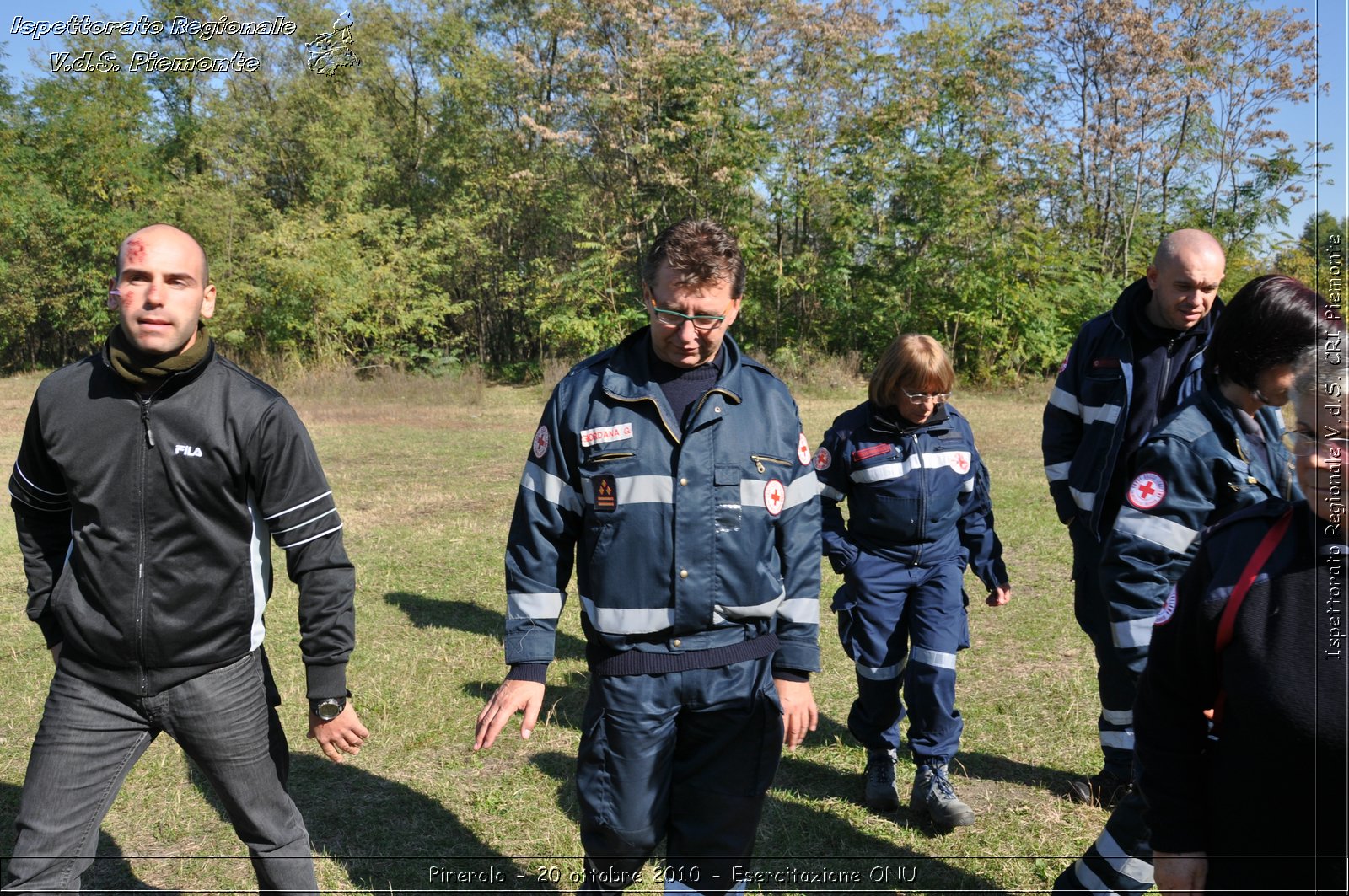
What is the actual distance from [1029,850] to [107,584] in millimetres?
3339

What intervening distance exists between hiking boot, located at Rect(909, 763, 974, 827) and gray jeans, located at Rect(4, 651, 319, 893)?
2346 millimetres

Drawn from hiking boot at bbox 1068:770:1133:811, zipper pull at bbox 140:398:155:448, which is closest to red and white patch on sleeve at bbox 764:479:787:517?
zipper pull at bbox 140:398:155:448

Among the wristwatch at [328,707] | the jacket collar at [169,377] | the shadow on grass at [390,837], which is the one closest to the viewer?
the jacket collar at [169,377]

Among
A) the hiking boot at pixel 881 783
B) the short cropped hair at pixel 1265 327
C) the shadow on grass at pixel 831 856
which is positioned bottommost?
the shadow on grass at pixel 831 856

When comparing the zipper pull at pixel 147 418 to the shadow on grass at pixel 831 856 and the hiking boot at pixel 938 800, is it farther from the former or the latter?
the hiking boot at pixel 938 800

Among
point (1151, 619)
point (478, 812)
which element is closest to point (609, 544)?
point (1151, 619)

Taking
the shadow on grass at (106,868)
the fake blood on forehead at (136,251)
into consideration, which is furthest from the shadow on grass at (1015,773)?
the fake blood on forehead at (136,251)

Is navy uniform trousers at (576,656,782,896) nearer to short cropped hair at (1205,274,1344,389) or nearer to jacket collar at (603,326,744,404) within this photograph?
jacket collar at (603,326,744,404)

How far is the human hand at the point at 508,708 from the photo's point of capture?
2578 mm

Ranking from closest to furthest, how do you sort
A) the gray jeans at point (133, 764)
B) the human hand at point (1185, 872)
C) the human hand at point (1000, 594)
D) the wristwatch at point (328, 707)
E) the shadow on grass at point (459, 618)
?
the human hand at point (1185, 872)
the gray jeans at point (133, 764)
the wristwatch at point (328, 707)
the human hand at point (1000, 594)
the shadow on grass at point (459, 618)

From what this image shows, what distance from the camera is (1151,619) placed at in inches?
106

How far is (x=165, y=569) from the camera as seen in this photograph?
258 cm

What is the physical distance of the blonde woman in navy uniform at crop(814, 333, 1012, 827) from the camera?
396cm

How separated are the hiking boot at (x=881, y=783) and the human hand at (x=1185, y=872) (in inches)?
88.0
